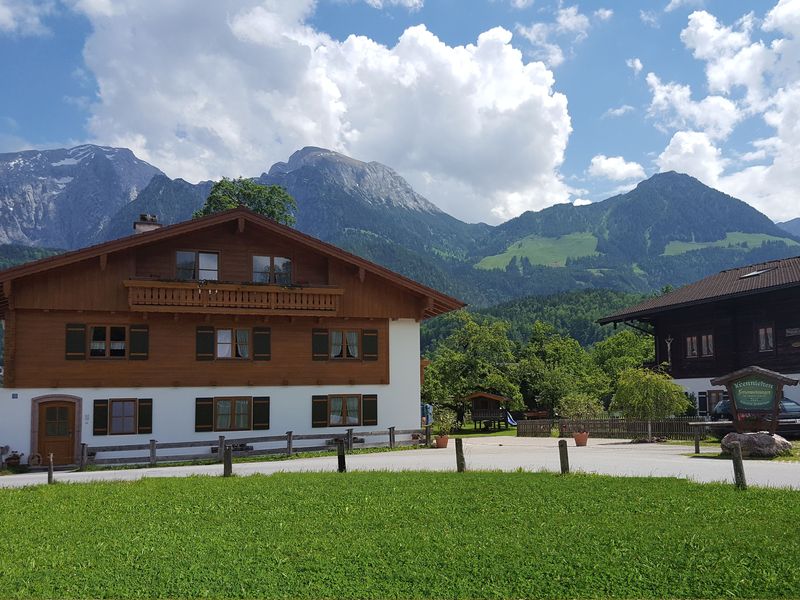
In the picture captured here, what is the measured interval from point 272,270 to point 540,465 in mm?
15792

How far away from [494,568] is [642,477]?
8.73 metres

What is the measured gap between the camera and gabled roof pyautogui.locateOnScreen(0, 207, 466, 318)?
92.3 feet

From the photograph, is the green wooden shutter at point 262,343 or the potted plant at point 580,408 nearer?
the green wooden shutter at point 262,343

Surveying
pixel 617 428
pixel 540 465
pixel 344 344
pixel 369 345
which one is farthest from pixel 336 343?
pixel 617 428

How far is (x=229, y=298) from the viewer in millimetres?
30828

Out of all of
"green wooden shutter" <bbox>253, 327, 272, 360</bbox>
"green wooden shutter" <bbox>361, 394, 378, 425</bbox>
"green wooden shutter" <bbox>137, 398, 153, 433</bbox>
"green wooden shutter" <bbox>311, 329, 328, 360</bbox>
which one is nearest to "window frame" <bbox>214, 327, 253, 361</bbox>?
"green wooden shutter" <bbox>253, 327, 272, 360</bbox>

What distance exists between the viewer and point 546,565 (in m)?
9.62

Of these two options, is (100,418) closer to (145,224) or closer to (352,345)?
(145,224)

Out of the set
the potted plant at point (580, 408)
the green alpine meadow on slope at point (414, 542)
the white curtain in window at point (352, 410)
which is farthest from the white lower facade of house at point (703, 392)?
the green alpine meadow on slope at point (414, 542)

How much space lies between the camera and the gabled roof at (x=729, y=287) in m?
39.3

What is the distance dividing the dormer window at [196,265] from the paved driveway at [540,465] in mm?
8411

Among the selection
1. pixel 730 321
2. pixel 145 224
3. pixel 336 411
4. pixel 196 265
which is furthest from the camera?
pixel 730 321

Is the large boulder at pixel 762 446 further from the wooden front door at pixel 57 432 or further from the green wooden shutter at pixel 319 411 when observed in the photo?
the wooden front door at pixel 57 432

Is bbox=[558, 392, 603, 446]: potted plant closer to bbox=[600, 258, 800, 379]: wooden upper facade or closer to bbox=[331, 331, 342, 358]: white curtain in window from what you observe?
bbox=[600, 258, 800, 379]: wooden upper facade
